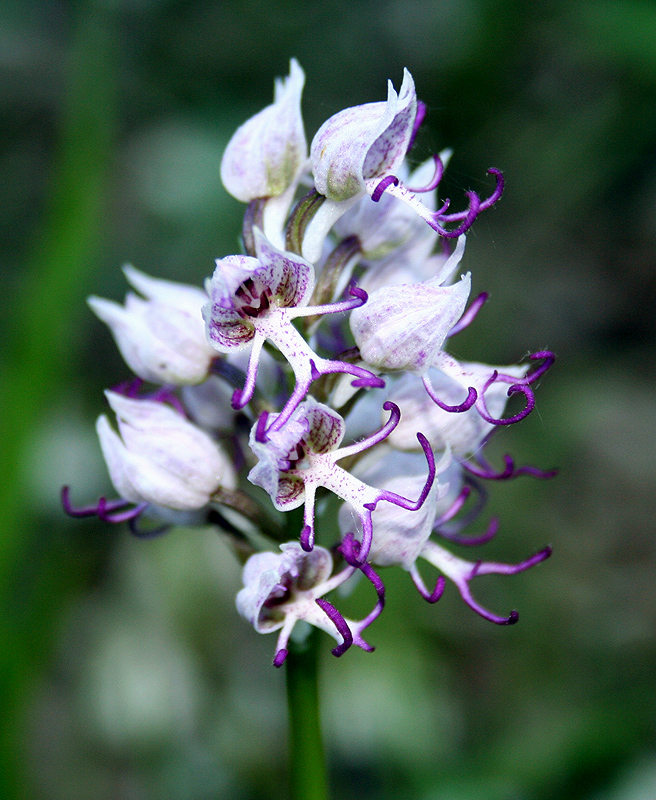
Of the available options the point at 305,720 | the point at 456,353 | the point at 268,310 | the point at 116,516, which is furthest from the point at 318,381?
the point at 456,353

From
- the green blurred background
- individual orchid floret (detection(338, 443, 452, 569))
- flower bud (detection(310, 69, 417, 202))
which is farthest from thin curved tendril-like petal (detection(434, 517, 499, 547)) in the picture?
the green blurred background

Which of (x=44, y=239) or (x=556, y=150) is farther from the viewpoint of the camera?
(x=556, y=150)

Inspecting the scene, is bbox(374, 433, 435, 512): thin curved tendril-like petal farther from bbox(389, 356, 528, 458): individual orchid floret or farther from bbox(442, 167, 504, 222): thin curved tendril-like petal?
bbox(442, 167, 504, 222): thin curved tendril-like petal

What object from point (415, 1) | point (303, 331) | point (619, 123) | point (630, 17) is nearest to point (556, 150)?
point (619, 123)

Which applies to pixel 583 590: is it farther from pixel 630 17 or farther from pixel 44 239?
pixel 44 239

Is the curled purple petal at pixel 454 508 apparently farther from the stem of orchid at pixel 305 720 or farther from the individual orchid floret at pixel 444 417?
the stem of orchid at pixel 305 720

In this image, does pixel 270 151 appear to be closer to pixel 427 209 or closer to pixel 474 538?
pixel 427 209
